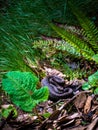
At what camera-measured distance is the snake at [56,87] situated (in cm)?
351

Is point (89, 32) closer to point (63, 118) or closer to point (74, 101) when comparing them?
point (74, 101)

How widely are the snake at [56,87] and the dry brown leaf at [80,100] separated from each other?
0.17m

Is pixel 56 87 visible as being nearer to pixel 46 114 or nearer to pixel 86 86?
pixel 86 86

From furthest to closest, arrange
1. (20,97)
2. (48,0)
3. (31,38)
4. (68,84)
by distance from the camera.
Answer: (48,0) < (31,38) < (68,84) < (20,97)

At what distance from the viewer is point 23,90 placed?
297cm

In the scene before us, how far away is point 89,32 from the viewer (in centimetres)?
430

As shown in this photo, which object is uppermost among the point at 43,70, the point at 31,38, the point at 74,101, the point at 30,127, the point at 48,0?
the point at 48,0

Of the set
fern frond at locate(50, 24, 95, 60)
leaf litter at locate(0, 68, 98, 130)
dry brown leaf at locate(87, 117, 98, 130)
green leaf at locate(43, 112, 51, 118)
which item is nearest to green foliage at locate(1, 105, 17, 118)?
leaf litter at locate(0, 68, 98, 130)

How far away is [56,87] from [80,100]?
42 centimetres

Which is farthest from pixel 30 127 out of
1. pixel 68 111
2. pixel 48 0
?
pixel 48 0

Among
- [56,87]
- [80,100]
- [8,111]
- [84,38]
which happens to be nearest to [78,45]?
[84,38]

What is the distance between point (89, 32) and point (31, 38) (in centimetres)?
108

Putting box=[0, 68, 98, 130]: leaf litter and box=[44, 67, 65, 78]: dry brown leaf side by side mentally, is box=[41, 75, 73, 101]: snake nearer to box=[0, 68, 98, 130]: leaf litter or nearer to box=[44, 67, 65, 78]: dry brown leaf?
box=[0, 68, 98, 130]: leaf litter

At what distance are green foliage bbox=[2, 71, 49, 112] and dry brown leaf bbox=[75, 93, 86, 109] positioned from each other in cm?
49
